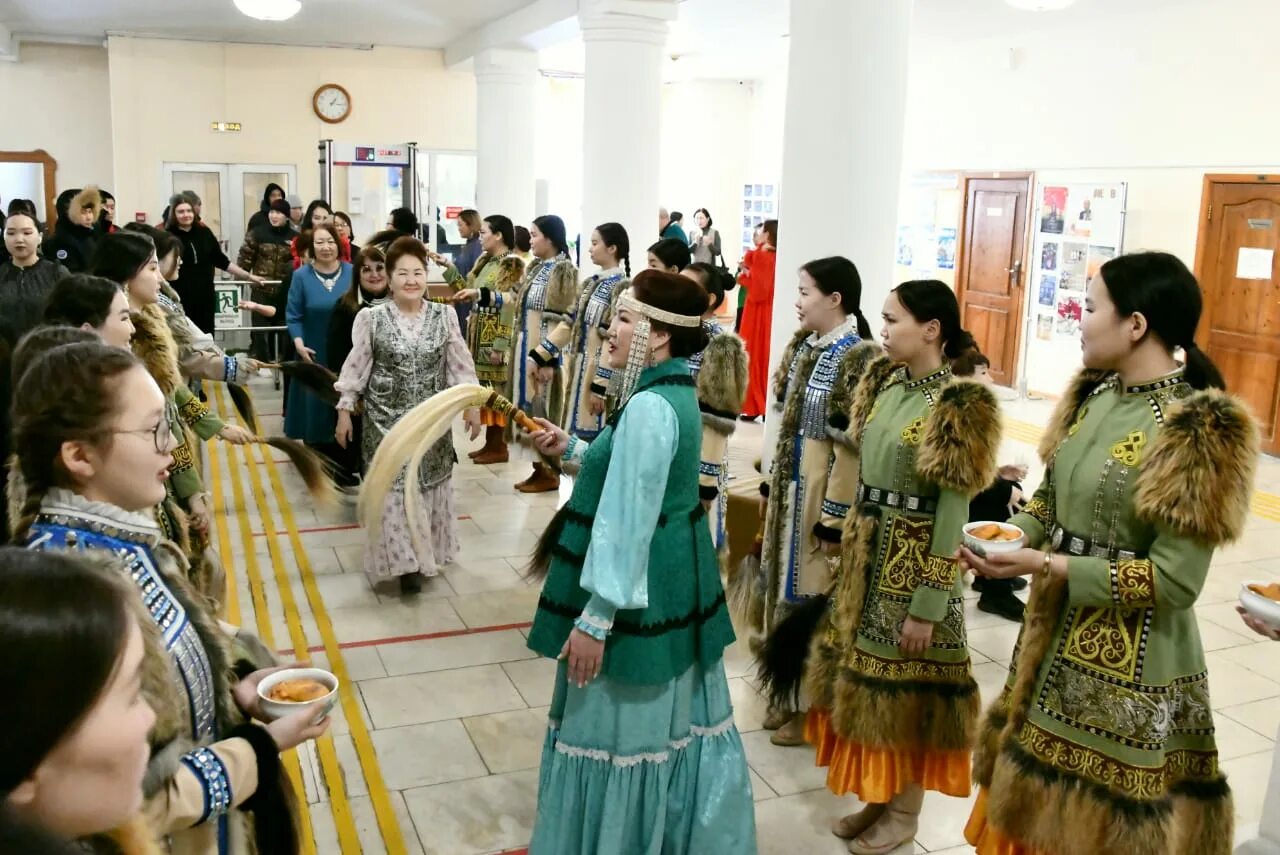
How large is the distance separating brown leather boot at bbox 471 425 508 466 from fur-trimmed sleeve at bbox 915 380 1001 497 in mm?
5610

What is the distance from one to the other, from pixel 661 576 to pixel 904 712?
3.30ft

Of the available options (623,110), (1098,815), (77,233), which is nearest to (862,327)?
(1098,815)

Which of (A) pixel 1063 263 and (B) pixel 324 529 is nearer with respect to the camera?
(B) pixel 324 529

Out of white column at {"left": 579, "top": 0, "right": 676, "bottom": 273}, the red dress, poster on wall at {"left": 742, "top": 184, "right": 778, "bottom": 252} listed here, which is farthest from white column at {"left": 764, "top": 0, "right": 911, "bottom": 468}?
poster on wall at {"left": 742, "top": 184, "right": 778, "bottom": 252}

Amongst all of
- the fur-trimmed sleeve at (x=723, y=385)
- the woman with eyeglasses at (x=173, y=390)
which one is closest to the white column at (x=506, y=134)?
the fur-trimmed sleeve at (x=723, y=385)

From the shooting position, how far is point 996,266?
40.0 ft

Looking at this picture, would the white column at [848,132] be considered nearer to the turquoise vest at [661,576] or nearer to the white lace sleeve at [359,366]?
the white lace sleeve at [359,366]

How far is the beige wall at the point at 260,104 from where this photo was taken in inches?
559

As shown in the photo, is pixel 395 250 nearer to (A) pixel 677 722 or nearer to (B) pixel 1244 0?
(A) pixel 677 722

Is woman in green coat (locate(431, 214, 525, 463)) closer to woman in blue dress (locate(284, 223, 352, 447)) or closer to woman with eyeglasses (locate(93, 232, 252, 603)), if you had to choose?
woman in blue dress (locate(284, 223, 352, 447))

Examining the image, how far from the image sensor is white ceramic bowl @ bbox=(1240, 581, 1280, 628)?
2277 millimetres

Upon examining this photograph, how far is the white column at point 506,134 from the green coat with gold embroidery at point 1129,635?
10.6 m

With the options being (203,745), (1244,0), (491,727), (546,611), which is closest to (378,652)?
(491,727)

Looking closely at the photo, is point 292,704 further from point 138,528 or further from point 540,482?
point 540,482
